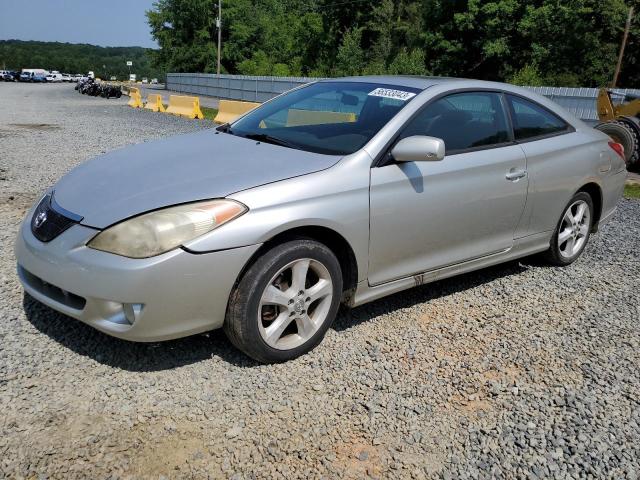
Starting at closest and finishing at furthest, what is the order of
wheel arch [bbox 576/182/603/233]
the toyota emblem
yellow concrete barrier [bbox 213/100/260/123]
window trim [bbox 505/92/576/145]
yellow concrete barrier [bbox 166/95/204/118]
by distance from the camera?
the toyota emblem
window trim [bbox 505/92/576/145]
wheel arch [bbox 576/182/603/233]
yellow concrete barrier [bbox 213/100/260/123]
yellow concrete barrier [bbox 166/95/204/118]

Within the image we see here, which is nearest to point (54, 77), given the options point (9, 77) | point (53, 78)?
point (53, 78)

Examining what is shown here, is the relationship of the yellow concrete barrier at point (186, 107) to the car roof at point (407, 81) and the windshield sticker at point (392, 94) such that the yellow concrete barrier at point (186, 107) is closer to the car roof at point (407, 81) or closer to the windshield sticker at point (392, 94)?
the car roof at point (407, 81)

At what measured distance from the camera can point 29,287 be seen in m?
3.07

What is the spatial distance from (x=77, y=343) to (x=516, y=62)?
45019mm

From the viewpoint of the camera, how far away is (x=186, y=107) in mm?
20547

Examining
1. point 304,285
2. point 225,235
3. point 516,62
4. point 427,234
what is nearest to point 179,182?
point 225,235

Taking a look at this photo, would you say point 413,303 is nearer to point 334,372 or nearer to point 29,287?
point 334,372

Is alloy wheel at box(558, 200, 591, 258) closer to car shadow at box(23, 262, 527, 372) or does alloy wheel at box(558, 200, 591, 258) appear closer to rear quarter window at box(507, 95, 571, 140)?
rear quarter window at box(507, 95, 571, 140)

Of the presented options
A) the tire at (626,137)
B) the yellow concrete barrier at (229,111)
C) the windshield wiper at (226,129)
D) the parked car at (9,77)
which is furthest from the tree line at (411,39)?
the windshield wiper at (226,129)

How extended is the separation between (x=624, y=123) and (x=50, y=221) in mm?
10935

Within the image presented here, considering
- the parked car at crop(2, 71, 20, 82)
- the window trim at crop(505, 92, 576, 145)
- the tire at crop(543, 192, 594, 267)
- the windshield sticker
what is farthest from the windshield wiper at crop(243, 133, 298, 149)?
the parked car at crop(2, 71, 20, 82)

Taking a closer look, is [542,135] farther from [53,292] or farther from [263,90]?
[263,90]

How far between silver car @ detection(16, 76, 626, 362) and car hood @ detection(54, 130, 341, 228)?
0.04ft

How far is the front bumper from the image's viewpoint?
265 cm
